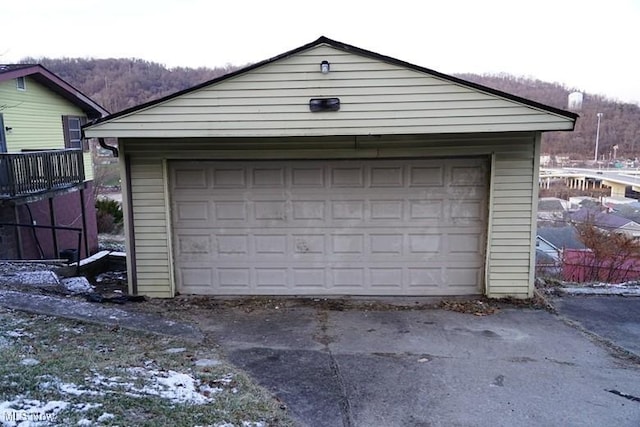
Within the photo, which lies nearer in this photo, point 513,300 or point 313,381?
point 313,381

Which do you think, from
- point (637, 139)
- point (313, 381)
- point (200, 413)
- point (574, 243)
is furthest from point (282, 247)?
point (637, 139)

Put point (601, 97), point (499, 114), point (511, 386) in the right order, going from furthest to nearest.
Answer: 1. point (601, 97)
2. point (499, 114)
3. point (511, 386)

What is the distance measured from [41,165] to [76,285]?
666cm

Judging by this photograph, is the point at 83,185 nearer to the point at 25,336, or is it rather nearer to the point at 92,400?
the point at 25,336

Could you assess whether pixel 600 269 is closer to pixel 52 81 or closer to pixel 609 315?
pixel 609 315

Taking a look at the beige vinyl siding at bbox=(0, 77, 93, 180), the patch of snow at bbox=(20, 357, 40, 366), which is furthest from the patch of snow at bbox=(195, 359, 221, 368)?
the beige vinyl siding at bbox=(0, 77, 93, 180)

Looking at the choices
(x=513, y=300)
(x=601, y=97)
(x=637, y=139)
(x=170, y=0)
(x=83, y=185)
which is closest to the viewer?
(x=513, y=300)

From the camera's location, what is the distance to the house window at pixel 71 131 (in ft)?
58.4

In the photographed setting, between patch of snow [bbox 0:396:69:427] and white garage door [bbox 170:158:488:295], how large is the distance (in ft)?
14.6

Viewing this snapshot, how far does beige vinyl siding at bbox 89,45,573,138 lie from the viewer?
21.4 ft

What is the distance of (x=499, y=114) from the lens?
21.4ft

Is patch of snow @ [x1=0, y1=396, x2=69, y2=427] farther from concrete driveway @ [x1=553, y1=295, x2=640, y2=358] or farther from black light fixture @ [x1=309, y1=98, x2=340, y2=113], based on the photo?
concrete driveway @ [x1=553, y1=295, x2=640, y2=358]

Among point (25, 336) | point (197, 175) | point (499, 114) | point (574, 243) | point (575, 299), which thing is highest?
point (499, 114)

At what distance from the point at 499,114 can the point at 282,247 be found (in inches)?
147
